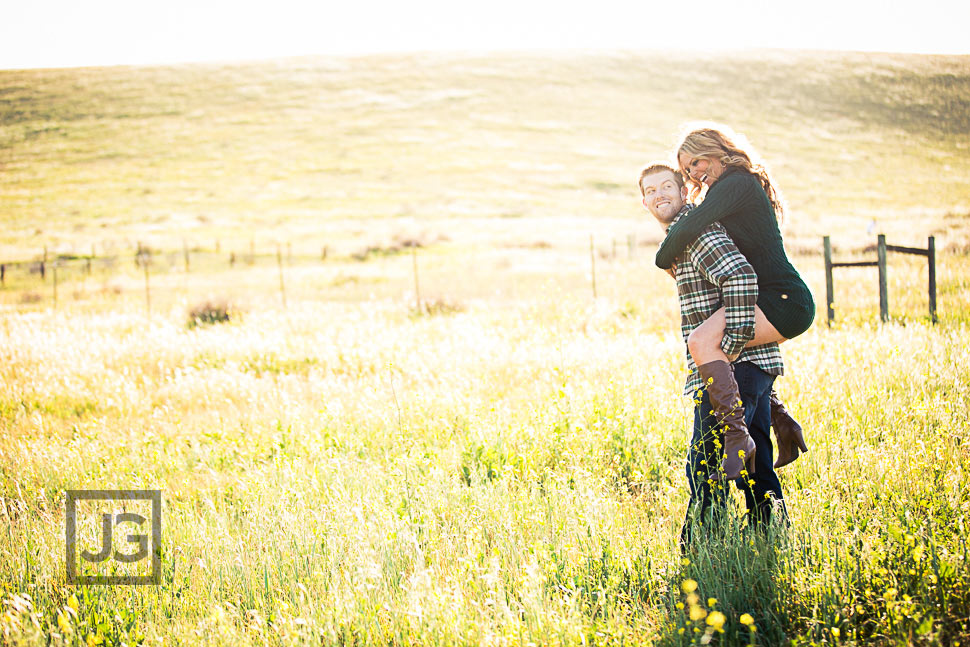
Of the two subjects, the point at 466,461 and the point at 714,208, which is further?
the point at 466,461

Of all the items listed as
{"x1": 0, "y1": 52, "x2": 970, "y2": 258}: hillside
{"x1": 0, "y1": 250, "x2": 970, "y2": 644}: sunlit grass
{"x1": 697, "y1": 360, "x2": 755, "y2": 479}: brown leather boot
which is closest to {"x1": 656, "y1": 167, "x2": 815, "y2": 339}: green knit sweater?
{"x1": 697, "y1": 360, "x2": 755, "y2": 479}: brown leather boot

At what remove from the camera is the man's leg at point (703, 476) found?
3.05m

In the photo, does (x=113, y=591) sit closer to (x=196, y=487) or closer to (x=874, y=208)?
(x=196, y=487)

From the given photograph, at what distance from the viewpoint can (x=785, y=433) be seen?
322 centimetres

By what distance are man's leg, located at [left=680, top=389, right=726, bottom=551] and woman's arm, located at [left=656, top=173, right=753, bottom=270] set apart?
760 millimetres

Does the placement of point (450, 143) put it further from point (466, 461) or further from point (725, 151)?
→ point (725, 151)

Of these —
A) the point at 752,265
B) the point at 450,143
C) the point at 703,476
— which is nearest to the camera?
the point at 752,265

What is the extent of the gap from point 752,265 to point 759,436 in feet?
2.73

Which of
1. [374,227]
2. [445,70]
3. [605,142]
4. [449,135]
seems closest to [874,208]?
[605,142]

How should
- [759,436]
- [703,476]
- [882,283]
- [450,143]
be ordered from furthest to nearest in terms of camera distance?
[450,143], [882,283], [703,476], [759,436]

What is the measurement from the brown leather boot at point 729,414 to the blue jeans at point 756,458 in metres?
0.13

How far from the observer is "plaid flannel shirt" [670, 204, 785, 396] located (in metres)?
2.86

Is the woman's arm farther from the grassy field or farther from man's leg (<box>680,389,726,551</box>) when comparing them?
the grassy field

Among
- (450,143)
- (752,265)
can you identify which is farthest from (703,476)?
(450,143)
